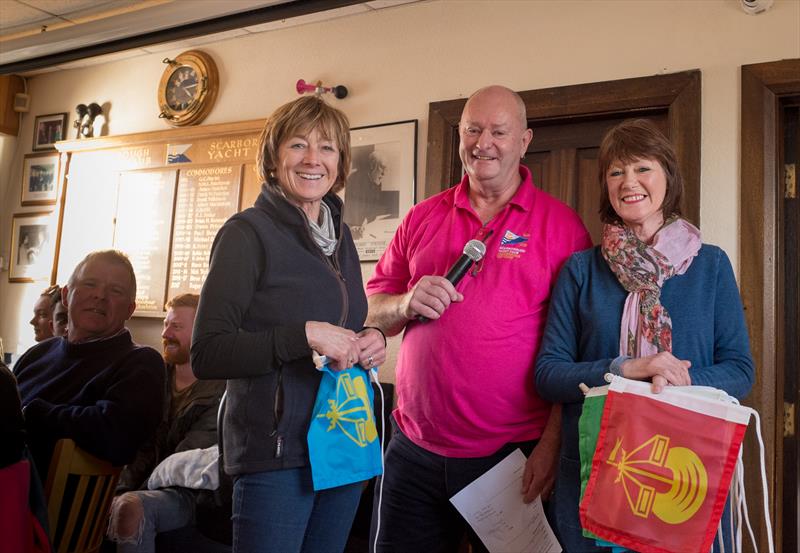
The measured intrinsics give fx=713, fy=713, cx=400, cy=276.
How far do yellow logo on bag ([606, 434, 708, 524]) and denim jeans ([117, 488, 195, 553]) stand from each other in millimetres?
1601

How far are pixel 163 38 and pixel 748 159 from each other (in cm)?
294

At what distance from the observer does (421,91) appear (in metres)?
3.54

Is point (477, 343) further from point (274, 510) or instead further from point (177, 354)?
point (177, 354)

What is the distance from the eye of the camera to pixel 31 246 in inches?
195

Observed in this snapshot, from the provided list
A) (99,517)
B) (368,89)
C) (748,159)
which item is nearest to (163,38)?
(368,89)

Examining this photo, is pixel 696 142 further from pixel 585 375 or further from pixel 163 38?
pixel 163 38

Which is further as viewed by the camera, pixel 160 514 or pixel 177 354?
pixel 177 354

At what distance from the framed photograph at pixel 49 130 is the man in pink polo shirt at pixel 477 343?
12.8ft

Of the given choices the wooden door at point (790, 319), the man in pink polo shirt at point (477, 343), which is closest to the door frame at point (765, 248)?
the wooden door at point (790, 319)

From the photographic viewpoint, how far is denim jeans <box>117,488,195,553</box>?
231 cm

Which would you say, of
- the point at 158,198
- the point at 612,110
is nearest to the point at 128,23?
the point at 158,198

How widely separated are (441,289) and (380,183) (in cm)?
198

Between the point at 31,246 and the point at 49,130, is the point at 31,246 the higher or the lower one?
the lower one

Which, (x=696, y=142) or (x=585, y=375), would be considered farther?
(x=696, y=142)
